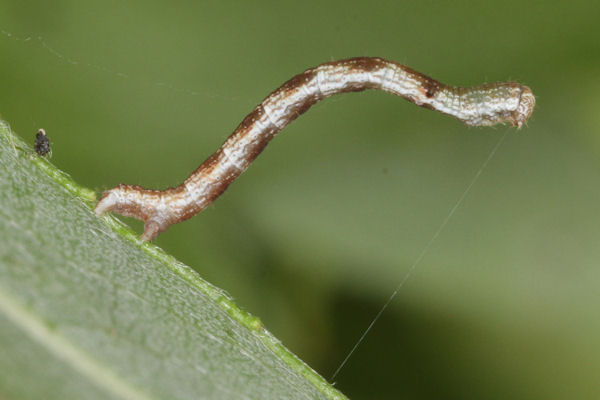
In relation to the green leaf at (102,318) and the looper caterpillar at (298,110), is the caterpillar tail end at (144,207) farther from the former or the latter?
the green leaf at (102,318)

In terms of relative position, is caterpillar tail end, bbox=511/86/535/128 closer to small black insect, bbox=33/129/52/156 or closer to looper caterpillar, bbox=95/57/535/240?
looper caterpillar, bbox=95/57/535/240

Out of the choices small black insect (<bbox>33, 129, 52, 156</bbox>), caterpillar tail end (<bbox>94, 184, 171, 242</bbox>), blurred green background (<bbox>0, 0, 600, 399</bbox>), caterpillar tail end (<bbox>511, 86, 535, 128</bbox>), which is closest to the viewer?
small black insect (<bbox>33, 129, 52, 156</bbox>)

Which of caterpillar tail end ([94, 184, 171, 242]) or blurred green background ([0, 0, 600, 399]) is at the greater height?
blurred green background ([0, 0, 600, 399])

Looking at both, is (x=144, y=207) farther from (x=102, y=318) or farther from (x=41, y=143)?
(x=102, y=318)

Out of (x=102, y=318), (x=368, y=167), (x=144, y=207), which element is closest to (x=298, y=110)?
→ (x=144, y=207)

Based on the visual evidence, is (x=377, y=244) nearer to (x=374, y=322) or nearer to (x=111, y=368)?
(x=374, y=322)

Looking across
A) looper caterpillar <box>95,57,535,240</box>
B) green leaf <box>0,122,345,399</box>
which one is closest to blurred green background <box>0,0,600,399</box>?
looper caterpillar <box>95,57,535,240</box>

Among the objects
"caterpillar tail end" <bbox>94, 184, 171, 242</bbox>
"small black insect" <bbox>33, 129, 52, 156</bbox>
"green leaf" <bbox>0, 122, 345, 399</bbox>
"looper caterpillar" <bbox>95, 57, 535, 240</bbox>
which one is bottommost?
"green leaf" <bbox>0, 122, 345, 399</bbox>
